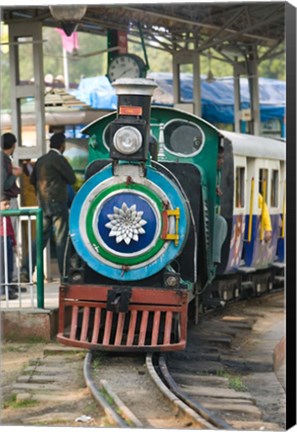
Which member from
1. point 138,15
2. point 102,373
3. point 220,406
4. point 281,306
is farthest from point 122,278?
point 138,15

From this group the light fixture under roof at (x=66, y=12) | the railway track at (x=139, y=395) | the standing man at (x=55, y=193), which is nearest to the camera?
the railway track at (x=139, y=395)

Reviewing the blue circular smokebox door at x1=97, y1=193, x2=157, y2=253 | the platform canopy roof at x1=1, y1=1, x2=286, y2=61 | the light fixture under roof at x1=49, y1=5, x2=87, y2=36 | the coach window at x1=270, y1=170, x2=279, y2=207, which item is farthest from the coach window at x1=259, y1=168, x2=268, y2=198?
the blue circular smokebox door at x1=97, y1=193, x2=157, y2=253

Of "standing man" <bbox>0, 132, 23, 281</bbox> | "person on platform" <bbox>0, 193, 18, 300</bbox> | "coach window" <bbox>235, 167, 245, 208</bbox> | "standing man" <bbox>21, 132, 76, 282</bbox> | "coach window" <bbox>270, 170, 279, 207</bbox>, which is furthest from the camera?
"coach window" <bbox>270, 170, 279, 207</bbox>

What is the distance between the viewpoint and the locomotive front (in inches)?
329

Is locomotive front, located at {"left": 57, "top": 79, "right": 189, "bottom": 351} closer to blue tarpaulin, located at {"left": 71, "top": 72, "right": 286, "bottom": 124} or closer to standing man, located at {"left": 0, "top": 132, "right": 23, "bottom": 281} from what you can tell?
standing man, located at {"left": 0, "top": 132, "right": 23, "bottom": 281}

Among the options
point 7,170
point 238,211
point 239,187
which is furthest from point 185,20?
point 7,170

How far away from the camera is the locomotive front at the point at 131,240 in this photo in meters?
8.37

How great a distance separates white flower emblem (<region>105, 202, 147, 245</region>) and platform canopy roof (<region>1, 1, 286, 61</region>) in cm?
425

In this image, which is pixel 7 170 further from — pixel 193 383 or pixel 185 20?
pixel 185 20

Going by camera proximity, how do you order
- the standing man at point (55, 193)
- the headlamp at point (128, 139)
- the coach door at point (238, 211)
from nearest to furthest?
the headlamp at point (128, 139)
the standing man at point (55, 193)
the coach door at point (238, 211)

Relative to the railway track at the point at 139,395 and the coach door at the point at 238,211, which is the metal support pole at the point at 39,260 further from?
the coach door at the point at 238,211

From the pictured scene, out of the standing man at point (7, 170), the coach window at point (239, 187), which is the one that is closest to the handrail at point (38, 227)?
the standing man at point (7, 170)

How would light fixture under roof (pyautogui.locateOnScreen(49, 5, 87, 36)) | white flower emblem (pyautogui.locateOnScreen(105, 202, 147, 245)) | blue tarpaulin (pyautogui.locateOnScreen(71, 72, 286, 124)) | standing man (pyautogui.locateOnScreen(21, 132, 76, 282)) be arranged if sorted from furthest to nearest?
1. blue tarpaulin (pyautogui.locateOnScreen(71, 72, 286, 124))
2. standing man (pyautogui.locateOnScreen(21, 132, 76, 282))
3. light fixture under roof (pyautogui.locateOnScreen(49, 5, 87, 36))
4. white flower emblem (pyautogui.locateOnScreen(105, 202, 147, 245))

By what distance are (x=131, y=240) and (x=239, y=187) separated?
3.82 m
